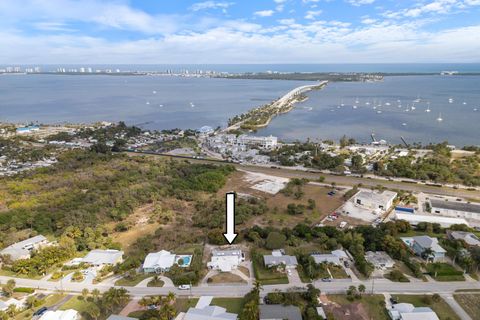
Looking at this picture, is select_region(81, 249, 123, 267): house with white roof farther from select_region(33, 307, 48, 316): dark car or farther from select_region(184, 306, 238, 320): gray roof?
select_region(184, 306, 238, 320): gray roof

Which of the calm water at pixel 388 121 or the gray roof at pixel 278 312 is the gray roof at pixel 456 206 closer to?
the gray roof at pixel 278 312

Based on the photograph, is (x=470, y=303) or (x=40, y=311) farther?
(x=470, y=303)

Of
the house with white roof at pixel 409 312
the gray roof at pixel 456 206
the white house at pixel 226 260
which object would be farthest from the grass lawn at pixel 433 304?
the gray roof at pixel 456 206

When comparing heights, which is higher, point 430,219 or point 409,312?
point 430,219

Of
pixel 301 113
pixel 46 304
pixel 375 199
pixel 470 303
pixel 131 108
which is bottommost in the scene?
pixel 46 304

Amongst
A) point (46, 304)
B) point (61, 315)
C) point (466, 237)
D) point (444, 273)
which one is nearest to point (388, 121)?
point (466, 237)

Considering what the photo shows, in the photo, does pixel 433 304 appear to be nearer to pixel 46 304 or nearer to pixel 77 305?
pixel 77 305

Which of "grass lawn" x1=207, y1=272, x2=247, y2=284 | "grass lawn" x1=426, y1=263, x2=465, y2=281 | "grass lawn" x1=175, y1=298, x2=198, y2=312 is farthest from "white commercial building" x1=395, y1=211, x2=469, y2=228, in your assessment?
"grass lawn" x1=175, y1=298, x2=198, y2=312
